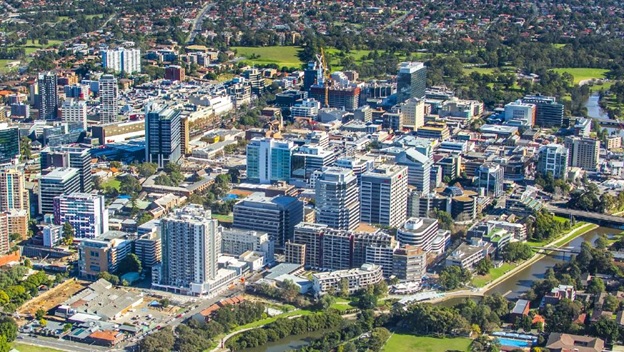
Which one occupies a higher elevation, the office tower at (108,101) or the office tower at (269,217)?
the office tower at (108,101)

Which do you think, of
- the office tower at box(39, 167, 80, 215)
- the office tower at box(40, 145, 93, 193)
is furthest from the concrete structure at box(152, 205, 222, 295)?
the office tower at box(40, 145, 93, 193)

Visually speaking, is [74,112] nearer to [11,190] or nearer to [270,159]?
[270,159]

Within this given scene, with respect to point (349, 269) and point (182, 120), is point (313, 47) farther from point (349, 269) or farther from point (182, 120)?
point (349, 269)

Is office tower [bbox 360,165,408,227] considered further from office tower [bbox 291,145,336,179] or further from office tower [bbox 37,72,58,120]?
office tower [bbox 37,72,58,120]

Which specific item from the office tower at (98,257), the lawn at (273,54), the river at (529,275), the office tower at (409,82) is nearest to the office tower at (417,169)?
the river at (529,275)

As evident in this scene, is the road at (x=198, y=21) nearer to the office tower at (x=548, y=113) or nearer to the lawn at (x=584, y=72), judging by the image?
the lawn at (x=584, y=72)

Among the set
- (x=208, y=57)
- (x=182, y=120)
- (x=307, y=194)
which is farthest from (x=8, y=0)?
(x=307, y=194)
